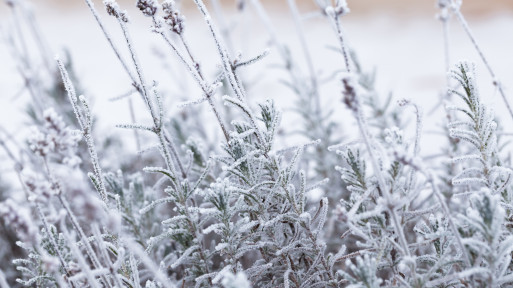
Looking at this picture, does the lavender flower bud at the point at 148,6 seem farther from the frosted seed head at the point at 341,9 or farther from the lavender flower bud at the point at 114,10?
the frosted seed head at the point at 341,9

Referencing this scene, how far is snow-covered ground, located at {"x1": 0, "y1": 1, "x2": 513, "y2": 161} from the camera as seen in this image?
7.13ft

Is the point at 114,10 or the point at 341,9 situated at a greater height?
the point at 114,10

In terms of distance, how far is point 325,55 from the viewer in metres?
2.54

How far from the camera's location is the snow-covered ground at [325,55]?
85.5 inches

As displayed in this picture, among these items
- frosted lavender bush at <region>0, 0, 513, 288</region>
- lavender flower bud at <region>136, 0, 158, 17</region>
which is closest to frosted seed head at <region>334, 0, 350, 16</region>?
frosted lavender bush at <region>0, 0, 513, 288</region>

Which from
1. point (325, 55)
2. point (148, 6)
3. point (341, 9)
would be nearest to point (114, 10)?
point (148, 6)

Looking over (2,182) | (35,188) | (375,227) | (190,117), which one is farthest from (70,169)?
(2,182)

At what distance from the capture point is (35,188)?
1.93ft

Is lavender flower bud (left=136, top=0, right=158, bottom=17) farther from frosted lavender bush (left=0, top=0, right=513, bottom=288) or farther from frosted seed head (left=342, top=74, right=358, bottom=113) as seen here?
frosted seed head (left=342, top=74, right=358, bottom=113)

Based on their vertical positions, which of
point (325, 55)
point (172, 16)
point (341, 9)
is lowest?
point (341, 9)

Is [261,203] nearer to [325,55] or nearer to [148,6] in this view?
[148,6]

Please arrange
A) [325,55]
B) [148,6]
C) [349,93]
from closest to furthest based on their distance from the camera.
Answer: [349,93], [148,6], [325,55]

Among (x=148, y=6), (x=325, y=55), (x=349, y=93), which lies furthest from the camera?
(x=325, y=55)

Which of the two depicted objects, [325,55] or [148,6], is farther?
[325,55]
